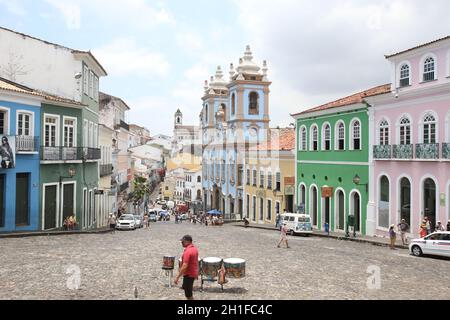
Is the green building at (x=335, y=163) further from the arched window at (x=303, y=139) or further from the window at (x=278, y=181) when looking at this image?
the window at (x=278, y=181)

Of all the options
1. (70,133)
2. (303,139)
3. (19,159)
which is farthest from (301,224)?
(19,159)

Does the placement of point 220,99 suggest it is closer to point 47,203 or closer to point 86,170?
point 86,170

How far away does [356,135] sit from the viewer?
1117 inches

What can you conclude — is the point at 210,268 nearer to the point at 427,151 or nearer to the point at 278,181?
the point at 427,151

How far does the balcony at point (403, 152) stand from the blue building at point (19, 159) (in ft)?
56.9

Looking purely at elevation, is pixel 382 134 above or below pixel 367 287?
above

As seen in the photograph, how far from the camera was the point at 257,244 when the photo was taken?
843 inches

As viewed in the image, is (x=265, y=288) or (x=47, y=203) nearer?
(x=265, y=288)

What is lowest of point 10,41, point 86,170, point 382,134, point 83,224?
point 83,224

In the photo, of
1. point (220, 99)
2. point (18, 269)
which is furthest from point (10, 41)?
point (220, 99)

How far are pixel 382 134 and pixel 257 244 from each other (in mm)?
9791

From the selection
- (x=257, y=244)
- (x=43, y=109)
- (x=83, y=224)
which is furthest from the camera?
(x=83, y=224)

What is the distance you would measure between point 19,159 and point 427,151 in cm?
1854
